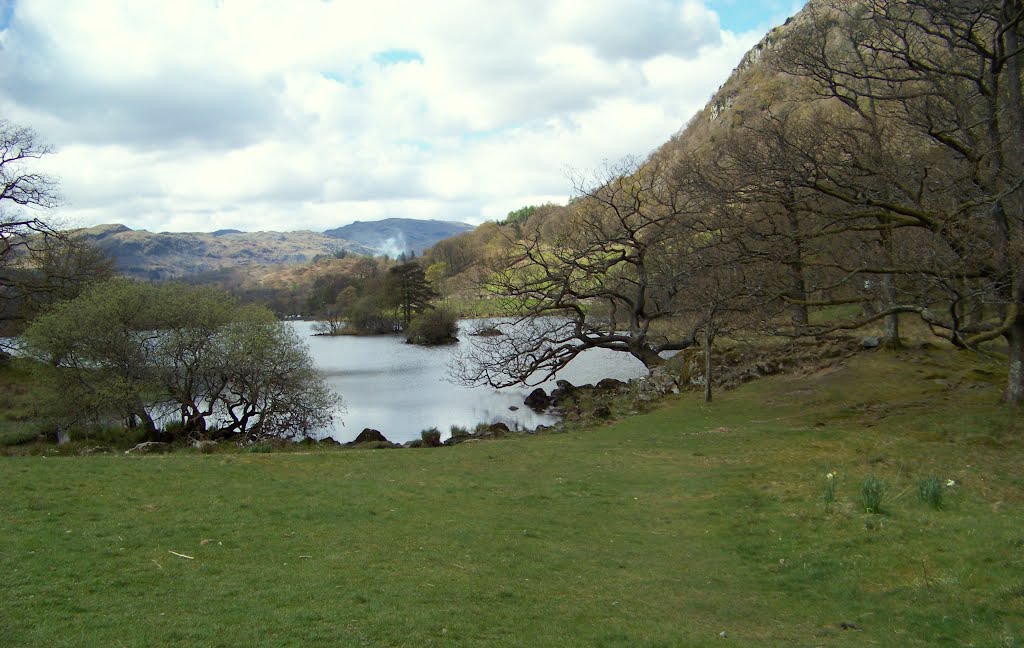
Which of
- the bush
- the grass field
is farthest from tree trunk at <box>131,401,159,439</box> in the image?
the bush

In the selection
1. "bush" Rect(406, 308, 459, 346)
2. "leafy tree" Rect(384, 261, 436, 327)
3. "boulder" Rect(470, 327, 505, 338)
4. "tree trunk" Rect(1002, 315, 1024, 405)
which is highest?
"leafy tree" Rect(384, 261, 436, 327)

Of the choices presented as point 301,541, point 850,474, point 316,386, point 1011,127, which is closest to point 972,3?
point 1011,127

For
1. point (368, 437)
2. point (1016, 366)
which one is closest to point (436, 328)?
point (368, 437)

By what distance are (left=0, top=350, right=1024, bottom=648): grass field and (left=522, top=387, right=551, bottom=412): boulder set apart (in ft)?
55.8

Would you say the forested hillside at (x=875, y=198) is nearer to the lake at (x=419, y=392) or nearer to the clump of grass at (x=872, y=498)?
the lake at (x=419, y=392)

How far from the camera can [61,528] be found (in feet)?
28.9

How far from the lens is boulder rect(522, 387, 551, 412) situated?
111ft

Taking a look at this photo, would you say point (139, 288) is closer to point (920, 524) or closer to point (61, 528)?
point (61, 528)

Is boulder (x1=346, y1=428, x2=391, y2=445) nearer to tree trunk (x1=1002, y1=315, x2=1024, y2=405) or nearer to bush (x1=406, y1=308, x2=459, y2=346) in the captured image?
tree trunk (x1=1002, y1=315, x2=1024, y2=405)

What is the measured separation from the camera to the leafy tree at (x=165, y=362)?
25.7 m

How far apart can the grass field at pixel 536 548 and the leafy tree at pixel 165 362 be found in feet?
37.4

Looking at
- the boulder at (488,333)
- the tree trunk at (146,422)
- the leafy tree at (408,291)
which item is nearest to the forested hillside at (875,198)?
the boulder at (488,333)

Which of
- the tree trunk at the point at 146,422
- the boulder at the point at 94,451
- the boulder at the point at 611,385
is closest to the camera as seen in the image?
the boulder at the point at 94,451

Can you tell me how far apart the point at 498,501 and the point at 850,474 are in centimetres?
676
